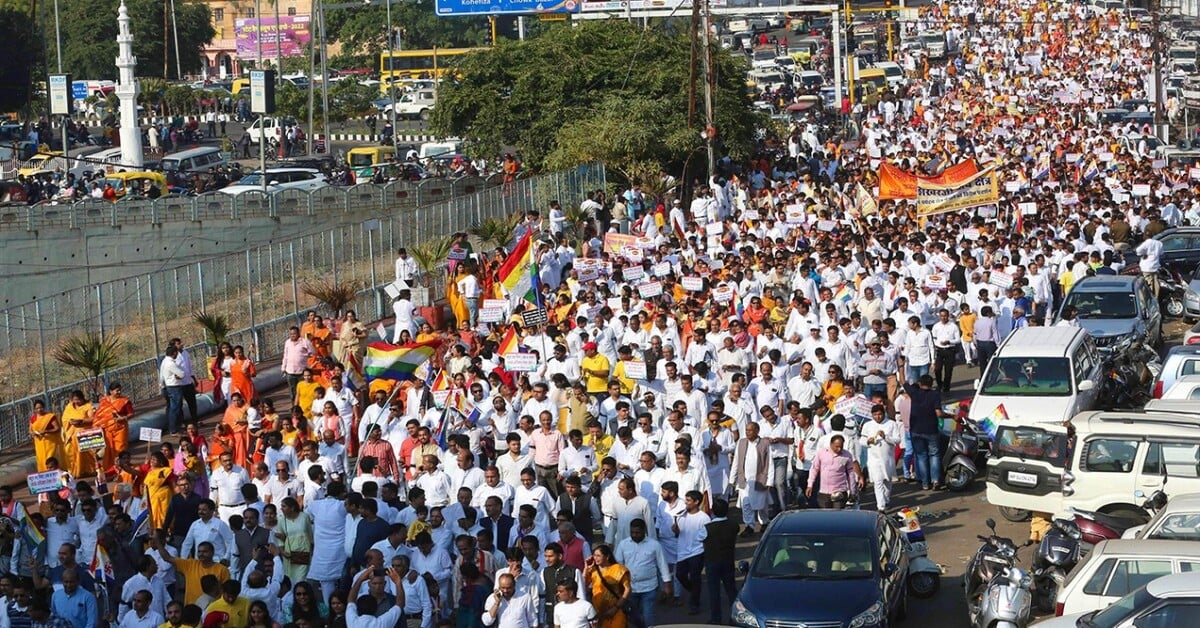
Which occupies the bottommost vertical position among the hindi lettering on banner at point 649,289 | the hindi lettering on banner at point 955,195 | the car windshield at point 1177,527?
the car windshield at point 1177,527

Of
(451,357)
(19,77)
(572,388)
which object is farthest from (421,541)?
(19,77)

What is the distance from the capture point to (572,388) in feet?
64.7

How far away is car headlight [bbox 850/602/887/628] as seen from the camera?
14.0 meters

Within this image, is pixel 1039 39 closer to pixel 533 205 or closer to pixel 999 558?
pixel 533 205

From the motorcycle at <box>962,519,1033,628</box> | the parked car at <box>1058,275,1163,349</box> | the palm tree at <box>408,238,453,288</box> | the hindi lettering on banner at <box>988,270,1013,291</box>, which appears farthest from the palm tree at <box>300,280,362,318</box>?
the motorcycle at <box>962,519,1033,628</box>

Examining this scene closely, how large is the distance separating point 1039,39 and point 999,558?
63.4 meters

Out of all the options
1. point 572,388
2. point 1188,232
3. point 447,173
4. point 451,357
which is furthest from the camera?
point 447,173

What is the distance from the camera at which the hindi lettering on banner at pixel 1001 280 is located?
83.6 feet

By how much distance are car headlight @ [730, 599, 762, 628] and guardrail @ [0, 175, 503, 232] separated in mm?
30254

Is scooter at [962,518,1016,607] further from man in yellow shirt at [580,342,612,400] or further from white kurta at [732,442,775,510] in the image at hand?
man in yellow shirt at [580,342,612,400]

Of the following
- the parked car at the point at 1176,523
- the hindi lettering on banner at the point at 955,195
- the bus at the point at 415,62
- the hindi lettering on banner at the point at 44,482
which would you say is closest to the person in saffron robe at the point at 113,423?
the hindi lettering on banner at the point at 44,482

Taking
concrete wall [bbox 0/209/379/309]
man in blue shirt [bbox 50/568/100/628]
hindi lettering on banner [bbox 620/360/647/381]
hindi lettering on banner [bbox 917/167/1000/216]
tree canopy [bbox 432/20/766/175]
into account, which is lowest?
concrete wall [bbox 0/209/379/309]

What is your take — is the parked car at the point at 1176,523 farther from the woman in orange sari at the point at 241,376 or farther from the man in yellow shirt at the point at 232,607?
the woman in orange sari at the point at 241,376

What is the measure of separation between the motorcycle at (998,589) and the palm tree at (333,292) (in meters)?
15.6
